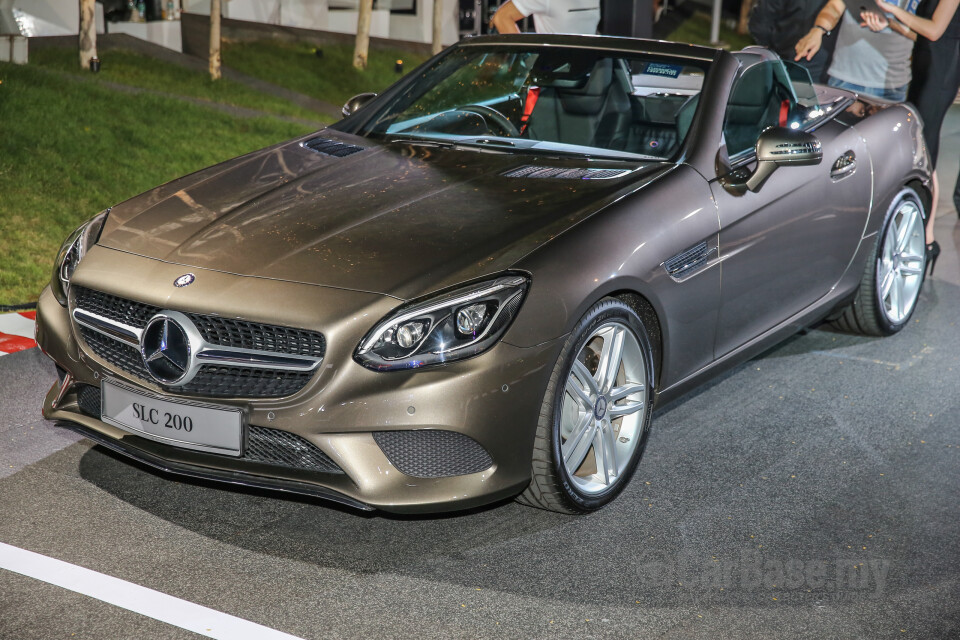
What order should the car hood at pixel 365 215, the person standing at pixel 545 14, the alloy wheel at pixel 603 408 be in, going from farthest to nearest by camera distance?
the person standing at pixel 545 14 → the alloy wheel at pixel 603 408 → the car hood at pixel 365 215

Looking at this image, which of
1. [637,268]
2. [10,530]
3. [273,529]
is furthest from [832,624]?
[10,530]

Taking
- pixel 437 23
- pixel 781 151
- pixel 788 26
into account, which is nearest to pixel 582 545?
pixel 781 151

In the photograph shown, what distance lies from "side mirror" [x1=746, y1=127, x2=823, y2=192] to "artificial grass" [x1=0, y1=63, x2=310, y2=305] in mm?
4027

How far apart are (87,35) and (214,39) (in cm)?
215

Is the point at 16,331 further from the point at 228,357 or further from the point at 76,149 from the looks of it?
the point at 76,149

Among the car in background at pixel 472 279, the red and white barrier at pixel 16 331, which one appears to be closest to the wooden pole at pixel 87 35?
the red and white barrier at pixel 16 331

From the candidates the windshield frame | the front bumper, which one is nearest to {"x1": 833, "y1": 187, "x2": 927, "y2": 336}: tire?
the windshield frame

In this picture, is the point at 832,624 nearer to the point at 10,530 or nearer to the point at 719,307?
the point at 719,307

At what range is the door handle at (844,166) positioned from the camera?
479 cm

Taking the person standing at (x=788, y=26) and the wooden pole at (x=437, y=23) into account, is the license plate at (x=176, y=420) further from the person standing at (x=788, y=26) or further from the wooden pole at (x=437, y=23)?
the wooden pole at (x=437, y=23)

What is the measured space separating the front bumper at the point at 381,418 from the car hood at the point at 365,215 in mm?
166

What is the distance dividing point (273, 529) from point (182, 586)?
43 centimetres

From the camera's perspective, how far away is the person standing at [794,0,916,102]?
7.01m

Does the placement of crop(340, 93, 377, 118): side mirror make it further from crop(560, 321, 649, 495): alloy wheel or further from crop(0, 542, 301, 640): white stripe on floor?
crop(0, 542, 301, 640): white stripe on floor
